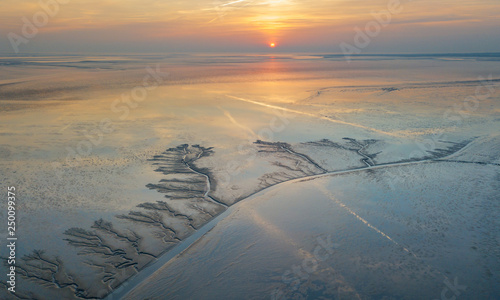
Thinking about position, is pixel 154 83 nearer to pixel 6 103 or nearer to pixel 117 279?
pixel 6 103

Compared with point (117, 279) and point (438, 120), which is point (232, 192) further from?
point (438, 120)

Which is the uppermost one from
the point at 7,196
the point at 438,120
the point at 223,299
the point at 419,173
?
the point at 438,120

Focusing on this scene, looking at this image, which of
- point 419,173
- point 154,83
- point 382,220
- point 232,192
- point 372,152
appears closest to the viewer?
point 382,220

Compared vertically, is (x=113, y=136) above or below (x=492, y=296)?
above

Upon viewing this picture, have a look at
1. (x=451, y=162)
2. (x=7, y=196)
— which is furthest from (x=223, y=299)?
(x=451, y=162)

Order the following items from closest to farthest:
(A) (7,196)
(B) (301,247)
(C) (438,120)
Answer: (B) (301,247) < (A) (7,196) < (C) (438,120)

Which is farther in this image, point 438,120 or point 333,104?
point 333,104

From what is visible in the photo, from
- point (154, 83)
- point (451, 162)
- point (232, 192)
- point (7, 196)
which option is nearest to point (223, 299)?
point (232, 192)
